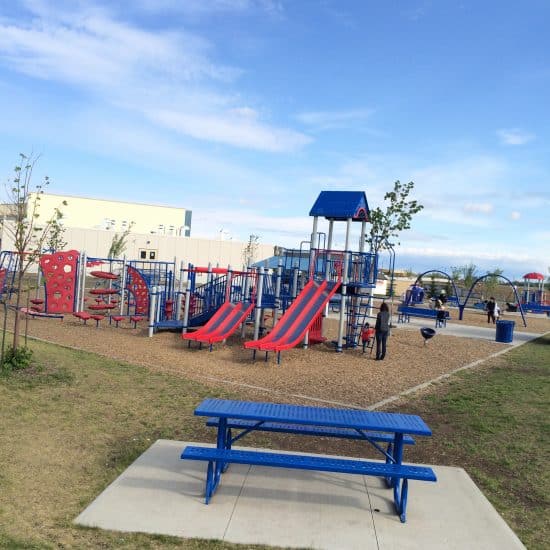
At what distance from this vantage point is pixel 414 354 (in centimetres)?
1546

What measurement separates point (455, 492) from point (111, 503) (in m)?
3.30

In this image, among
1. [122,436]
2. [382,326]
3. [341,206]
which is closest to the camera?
[122,436]

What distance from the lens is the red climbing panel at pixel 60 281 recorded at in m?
19.2

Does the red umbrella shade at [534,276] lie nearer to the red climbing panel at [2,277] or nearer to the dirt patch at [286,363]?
the dirt patch at [286,363]

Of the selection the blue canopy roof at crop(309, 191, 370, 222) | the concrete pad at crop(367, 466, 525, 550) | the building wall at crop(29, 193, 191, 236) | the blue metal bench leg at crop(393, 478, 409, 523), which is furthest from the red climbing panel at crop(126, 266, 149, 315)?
the building wall at crop(29, 193, 191, 236)

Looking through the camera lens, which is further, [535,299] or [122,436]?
[535,299]

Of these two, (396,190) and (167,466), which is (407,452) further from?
(396,190)

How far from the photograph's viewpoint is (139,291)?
66.3 ft

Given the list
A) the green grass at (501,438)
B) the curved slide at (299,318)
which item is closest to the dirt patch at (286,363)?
the curved slide at (299,318)

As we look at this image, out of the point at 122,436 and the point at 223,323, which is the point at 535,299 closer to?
the point at 223,323

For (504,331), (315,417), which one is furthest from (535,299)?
(315,417)

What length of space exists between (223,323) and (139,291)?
6.28m

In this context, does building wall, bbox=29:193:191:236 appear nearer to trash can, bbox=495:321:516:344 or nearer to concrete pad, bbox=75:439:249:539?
trash can, bbox=495:321:516:344

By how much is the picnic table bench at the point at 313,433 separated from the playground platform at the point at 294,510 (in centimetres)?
20
